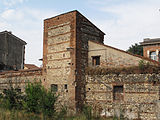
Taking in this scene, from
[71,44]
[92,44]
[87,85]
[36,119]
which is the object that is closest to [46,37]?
[71,44]

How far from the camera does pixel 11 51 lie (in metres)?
27.4

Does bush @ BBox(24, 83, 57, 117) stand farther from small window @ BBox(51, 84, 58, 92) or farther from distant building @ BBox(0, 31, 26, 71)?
distant building @ BBox(0, 31, 26, 71)

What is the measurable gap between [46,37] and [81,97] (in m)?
5.91

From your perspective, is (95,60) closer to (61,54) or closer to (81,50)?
(81,50)

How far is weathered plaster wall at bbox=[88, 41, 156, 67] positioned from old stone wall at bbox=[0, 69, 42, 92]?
5.28 meters

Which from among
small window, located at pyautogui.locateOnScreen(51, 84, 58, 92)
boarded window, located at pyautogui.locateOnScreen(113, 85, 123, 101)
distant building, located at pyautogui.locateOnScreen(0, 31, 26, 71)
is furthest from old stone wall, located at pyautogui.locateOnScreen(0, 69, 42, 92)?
boarded window, located at pyautogui.locateOnScreen(113, 85, 123, 101)

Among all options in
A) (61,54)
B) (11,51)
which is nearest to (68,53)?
(61,54)

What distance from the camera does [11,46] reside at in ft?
90.5

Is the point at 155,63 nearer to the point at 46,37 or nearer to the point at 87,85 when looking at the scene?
the point at 87,85

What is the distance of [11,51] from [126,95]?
19.6 meters

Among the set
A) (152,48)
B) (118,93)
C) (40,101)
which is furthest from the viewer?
(152,48)

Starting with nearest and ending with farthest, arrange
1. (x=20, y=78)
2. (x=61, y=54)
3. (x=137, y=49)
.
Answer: (x=61, y=54) < (x=20, y=78) < (x=137, y=49)

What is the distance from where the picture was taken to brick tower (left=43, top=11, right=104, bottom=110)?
14376mm

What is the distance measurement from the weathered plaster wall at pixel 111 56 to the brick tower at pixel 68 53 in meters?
0.55
